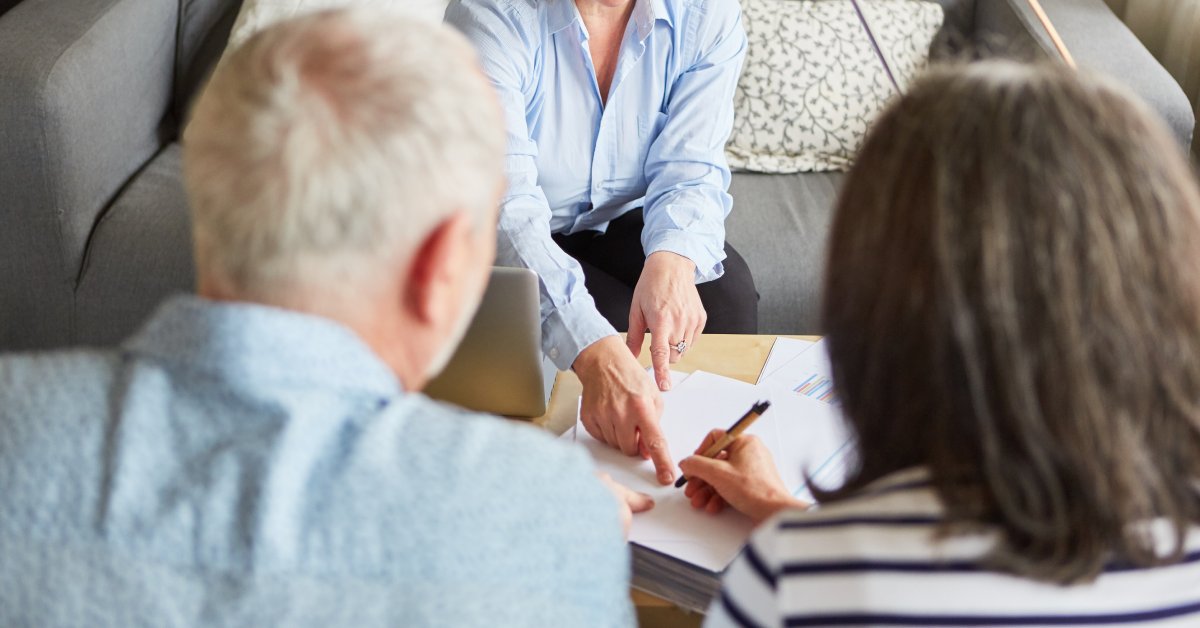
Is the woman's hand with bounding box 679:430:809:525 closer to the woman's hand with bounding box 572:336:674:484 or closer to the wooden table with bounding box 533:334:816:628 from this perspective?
the woman's hand with bounding box 572:336:674:484

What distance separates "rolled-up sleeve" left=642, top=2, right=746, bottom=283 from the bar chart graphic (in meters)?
0.37

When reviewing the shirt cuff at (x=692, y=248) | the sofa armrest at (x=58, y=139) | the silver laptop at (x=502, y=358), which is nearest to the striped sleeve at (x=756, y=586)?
the silver laptop at (x=502, y=358)

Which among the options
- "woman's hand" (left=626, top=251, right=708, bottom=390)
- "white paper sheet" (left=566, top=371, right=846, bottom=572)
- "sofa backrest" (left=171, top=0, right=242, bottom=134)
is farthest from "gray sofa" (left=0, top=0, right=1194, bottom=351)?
"white paper sheet" (left=566, top=371, right=846, bottom=572)

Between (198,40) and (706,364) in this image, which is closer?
(706,364)

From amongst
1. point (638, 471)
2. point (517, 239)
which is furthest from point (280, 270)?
point (517, 239)

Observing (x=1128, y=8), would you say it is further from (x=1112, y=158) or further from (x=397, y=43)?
(x=397, y=43)

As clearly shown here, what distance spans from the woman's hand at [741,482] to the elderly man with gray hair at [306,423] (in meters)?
0.38

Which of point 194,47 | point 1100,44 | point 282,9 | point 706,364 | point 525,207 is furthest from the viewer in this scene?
point 194,47

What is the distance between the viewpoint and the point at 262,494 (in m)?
0.59

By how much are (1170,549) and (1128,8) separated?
7.79 ft

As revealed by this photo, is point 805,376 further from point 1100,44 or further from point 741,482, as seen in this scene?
point 1100,44

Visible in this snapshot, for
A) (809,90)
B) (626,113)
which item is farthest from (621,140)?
(809,90)

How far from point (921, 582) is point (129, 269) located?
70.8 inches

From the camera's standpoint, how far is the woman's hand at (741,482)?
3.44 feet
